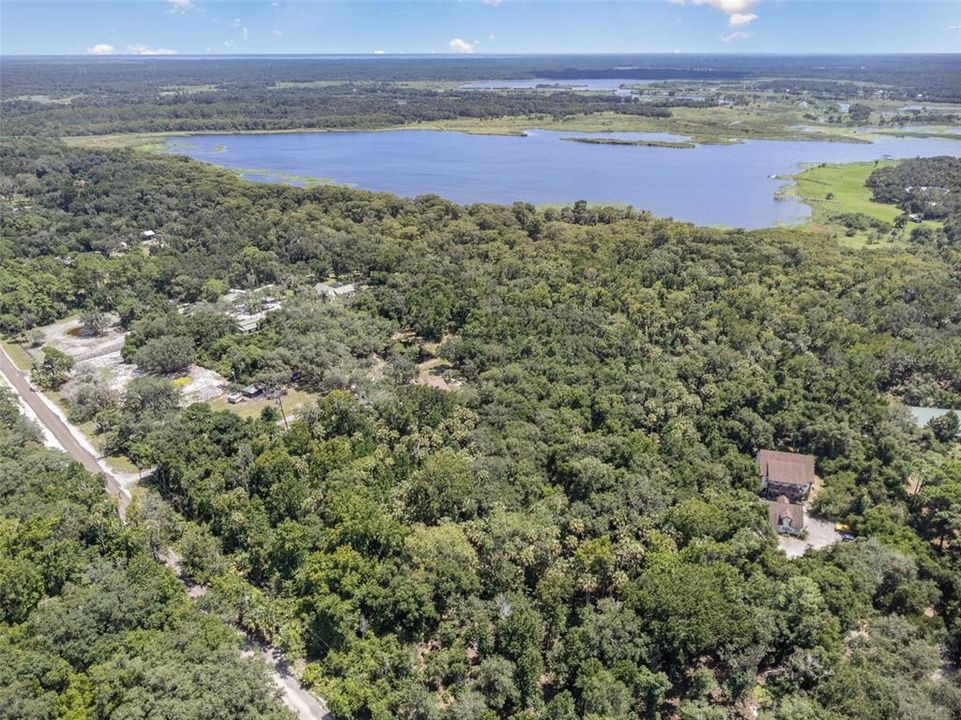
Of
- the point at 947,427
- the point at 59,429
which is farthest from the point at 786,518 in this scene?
the point at 59,429

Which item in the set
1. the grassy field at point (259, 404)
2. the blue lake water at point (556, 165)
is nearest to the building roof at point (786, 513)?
the grassy field at point (259, 404)

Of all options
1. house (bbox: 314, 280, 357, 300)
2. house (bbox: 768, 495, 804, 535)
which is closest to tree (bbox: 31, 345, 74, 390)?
house (bbox: 314, 280, 357, 300)

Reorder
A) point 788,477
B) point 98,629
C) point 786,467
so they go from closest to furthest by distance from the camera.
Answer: point 98,629, point 788,477, point 786,467

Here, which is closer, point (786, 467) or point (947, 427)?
point (786, 467)

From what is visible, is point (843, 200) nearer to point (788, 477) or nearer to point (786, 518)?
point (788, 477)

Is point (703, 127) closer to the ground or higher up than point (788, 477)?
higher up

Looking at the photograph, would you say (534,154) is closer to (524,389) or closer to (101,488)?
(524,389)

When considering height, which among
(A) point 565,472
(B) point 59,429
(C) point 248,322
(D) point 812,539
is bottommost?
(D) point 812,539

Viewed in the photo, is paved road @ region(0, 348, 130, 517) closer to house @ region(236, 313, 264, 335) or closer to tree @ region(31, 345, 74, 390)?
tree @ region(31, 345, 74, 390)
